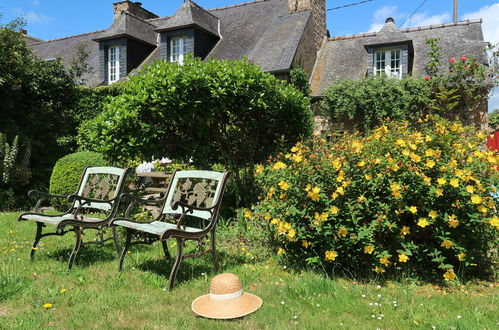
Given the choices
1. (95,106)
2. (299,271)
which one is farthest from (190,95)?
(95,106)

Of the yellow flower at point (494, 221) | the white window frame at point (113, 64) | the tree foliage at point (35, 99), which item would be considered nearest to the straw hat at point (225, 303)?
the yellow flower at point (494, 221)

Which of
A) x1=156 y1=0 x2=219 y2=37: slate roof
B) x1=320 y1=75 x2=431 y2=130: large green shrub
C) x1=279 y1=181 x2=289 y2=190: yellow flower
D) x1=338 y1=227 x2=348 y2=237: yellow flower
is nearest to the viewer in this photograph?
x1=338 y1=227 x2=348 y2=237: yellow flower

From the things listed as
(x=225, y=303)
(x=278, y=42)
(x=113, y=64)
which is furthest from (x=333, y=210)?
(x=113, y=64)

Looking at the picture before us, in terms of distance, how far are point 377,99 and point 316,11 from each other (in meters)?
5.30

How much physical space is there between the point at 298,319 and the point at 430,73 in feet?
40.7

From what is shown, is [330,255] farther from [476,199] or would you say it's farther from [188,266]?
[188,266]

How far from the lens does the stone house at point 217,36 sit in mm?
14734

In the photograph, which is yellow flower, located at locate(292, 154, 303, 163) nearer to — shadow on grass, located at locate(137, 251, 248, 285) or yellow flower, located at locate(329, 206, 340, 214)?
yellow flower, located at locate(329, 206, 340, 214)

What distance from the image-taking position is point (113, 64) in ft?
56.2

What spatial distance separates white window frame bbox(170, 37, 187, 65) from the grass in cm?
1271

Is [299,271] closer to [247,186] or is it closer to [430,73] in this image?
[247,186]

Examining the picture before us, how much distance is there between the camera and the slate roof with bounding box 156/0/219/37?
1566cm

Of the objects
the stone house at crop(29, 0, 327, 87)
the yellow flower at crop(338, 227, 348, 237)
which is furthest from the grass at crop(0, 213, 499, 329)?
the stone house at crop(29, 0, 327, 87)

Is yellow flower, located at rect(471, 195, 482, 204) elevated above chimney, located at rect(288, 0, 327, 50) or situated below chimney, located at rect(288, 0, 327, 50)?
below
